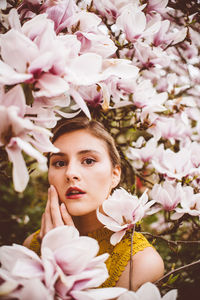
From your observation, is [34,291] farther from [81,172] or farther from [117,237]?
[81,172]

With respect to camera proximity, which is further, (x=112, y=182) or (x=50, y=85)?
(x=112, y=182)

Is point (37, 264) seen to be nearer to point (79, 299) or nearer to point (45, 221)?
point (79, 299)

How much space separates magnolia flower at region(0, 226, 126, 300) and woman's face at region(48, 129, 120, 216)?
43 cm

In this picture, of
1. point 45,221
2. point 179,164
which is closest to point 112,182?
point 179,164

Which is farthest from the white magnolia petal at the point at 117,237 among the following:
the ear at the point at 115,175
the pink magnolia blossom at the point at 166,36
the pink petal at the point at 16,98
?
the pink magnolia blossom at the point at 166,36

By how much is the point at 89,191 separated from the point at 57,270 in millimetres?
527

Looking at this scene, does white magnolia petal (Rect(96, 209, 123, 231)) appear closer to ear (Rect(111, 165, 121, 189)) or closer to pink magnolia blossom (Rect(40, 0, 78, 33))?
ear (Rect(111, 165, 121, 189))

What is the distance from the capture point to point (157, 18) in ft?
3.87

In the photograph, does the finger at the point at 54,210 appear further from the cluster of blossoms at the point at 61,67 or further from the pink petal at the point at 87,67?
the pink petal at the point at 87,67

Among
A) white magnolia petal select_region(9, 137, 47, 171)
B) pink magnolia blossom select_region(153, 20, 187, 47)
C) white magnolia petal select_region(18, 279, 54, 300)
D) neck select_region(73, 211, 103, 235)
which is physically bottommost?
neck select_region(73, 211, 103, 235)

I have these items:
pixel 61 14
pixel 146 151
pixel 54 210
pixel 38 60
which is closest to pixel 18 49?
pixel 38 60

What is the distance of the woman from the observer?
1.02 meters

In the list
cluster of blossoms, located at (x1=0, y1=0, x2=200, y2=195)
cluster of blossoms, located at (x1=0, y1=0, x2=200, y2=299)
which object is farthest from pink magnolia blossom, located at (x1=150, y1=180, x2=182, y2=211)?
cluster of blossoms, located at (x1=0, y1=0, x2=200, y2=195)

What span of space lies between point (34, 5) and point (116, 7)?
381 mm
